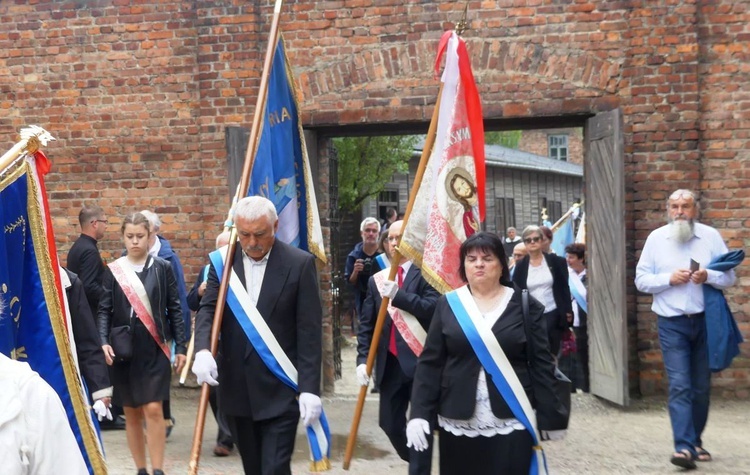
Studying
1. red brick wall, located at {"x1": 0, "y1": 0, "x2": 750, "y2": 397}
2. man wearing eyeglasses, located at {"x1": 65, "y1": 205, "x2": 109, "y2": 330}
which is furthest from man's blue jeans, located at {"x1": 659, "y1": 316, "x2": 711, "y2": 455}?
man wearing eyeglasses, located at {"x1": 65, "y1": 205, "x2": 109, "y2": 330}

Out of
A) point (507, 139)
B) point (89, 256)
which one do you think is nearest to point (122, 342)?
point (89, 256)

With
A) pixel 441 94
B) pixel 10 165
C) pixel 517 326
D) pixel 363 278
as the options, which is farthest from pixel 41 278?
pixel 363 278

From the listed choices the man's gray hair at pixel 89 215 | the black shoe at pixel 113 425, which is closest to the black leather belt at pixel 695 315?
the man's gray hair at pixel 89 215

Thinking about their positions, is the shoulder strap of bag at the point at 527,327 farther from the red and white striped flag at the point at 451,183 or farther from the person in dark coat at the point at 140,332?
the person in dark coat at the point at 140,332

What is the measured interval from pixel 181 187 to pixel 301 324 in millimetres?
5685

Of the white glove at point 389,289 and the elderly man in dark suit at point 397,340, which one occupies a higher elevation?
the white glove at point 389,289

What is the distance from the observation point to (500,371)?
4680mm

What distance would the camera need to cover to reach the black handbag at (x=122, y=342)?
23.1 feet

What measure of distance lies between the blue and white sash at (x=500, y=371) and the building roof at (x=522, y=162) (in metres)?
27.2

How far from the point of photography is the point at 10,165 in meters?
3.92

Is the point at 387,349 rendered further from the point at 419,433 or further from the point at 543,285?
the point at 543,285

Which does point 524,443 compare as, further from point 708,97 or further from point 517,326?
point 708,97

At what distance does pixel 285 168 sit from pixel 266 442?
2.33 meters

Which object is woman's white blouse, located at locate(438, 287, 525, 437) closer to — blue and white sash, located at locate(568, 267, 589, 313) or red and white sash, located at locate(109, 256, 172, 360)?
red and white sash, located at locate(109, 256, 172, 360)
